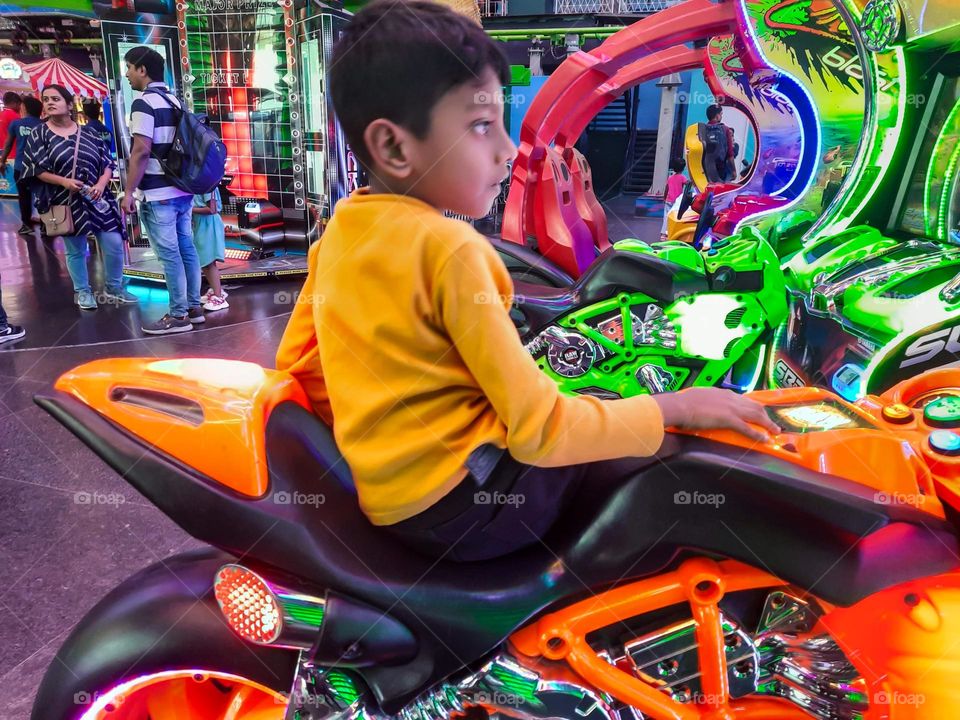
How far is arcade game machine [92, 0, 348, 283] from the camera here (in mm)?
6199

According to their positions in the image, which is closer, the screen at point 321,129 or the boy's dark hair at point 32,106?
the screen at point 321,129

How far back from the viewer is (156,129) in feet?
13.3

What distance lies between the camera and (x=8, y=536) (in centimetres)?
218

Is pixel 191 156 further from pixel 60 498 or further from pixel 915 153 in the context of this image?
pixel 915 153

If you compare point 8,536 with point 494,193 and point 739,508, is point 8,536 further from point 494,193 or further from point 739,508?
point 739,508

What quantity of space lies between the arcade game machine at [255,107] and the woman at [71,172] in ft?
3.48

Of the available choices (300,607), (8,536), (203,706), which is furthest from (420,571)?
(8,536)

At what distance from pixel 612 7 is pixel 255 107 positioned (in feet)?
20.0

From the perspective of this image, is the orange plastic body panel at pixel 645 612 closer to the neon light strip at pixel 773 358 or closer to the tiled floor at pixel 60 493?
the tiled floor at pixel 60 493

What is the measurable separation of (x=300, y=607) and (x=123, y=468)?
311 millimetres

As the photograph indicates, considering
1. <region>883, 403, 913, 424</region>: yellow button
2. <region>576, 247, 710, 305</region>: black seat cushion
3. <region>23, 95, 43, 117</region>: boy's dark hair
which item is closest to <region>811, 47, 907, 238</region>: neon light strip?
<region>576, 247, 710, 305</region>: black seat cushion

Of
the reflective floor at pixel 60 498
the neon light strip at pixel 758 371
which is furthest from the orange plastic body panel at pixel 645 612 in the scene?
the neon light strip at pixel 758 371

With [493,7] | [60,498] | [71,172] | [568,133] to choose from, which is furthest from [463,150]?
[493,7]

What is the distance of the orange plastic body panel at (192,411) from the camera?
3.24 ft
